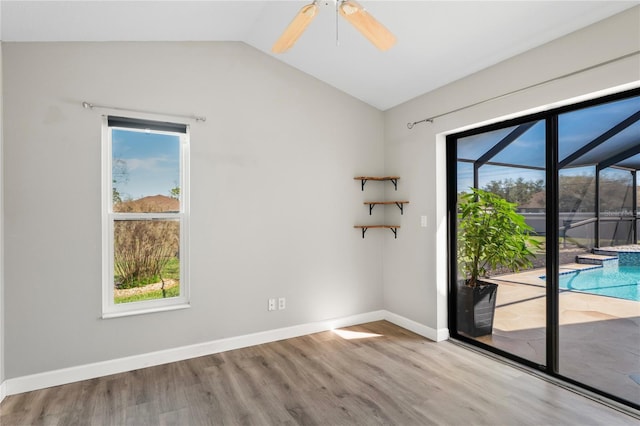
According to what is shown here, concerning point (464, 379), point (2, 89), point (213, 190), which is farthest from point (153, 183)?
point (464, 379)

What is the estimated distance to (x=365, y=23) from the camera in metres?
1.80

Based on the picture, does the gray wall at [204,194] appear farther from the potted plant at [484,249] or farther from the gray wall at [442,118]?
the potted plant at [484,249]

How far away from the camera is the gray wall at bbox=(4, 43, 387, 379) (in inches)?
102

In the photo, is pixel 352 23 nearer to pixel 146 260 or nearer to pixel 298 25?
pixel 298 25

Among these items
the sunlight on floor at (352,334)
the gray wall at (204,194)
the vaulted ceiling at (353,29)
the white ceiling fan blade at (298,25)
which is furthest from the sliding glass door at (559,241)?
the white ceiling fan blade at (298,25)

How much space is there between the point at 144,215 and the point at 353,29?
2379 mm

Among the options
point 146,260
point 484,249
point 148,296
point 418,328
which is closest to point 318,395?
point 418,328

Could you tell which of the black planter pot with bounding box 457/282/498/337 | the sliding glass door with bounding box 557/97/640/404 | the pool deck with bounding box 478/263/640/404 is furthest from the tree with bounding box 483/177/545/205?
the black planter pot with bounding box 457/282/498/337

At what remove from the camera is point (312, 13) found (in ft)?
5.75

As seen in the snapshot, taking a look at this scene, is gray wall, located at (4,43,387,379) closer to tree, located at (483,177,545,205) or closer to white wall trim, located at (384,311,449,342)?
white wall trim, located at (384,311,449,342)

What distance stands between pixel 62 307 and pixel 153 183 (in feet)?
3.89

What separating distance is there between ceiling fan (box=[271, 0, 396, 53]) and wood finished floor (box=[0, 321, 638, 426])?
7.52 feet

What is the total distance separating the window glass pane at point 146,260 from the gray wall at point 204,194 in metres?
0.19

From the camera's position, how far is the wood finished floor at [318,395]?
2230mm
